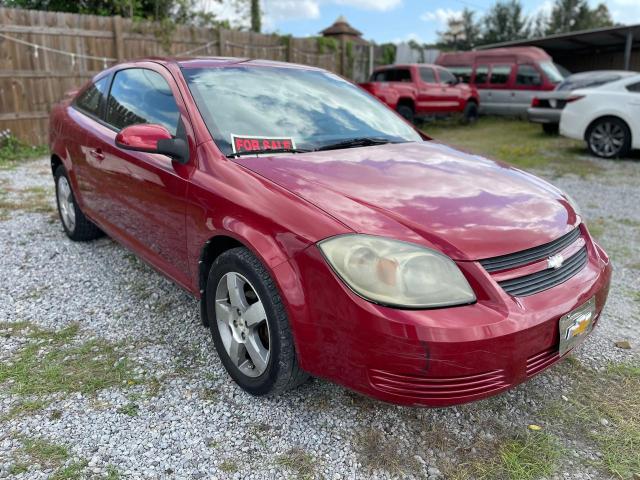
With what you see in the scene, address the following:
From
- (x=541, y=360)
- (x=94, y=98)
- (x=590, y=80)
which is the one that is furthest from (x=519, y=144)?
(x=541, y=360)

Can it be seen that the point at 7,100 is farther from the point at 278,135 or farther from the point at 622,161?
the point at 622,161

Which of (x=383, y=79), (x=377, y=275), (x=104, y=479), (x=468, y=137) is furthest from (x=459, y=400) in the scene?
(x=383, y=79)

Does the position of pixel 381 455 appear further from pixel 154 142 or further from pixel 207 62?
pixel 207 62

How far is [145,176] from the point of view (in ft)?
9.58

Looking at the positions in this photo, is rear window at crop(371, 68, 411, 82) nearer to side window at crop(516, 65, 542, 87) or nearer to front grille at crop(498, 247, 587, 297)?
side window at crop(516, 65, 542, 87)

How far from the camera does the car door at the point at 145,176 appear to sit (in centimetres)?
272

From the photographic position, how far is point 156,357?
2.77 m

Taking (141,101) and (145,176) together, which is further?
(141,101)

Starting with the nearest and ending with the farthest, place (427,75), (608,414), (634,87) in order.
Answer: (608,414)
(634,87)
(427,75)

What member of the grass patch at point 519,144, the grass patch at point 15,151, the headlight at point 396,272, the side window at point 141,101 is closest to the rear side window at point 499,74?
the grass patch at point 519,144

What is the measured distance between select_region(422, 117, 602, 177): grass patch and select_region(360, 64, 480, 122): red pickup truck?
650 mm

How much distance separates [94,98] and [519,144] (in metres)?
8.60

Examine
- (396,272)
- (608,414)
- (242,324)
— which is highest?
(396,272)

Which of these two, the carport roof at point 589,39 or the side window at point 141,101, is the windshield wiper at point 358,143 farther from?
the carport roof at point 589,39
